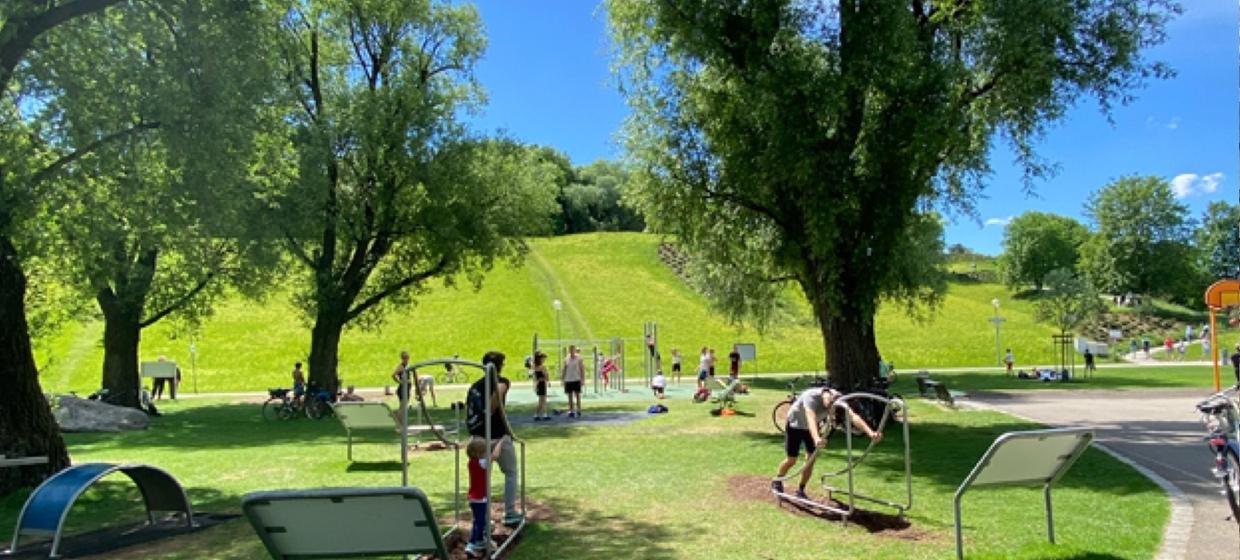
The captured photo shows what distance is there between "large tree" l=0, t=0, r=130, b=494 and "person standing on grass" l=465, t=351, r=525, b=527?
7.34m

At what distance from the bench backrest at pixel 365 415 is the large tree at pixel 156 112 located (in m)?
3.56

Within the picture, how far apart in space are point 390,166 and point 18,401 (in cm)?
1438

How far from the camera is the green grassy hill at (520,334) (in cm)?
4450

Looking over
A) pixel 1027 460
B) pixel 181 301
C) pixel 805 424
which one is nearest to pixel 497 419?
pixel 805 424

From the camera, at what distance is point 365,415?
13484 mm

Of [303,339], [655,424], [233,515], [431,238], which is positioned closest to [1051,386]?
[655,424]

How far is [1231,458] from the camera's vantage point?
7422 millimetres

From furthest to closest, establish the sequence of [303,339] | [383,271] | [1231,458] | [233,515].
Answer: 1. [303,339]
2. [383,271]
3. [233,515]
4. [1231,458]

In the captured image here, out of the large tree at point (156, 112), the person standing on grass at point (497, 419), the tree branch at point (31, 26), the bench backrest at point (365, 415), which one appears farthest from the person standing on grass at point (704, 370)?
the tree branch at point (31, 26)

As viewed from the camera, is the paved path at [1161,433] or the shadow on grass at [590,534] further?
the paved path at [1161,433]

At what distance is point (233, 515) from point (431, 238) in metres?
16.2

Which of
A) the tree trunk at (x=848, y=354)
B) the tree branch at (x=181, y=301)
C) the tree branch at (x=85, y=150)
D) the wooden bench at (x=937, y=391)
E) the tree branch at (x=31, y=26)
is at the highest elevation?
the tree branch at (x=31, y=26)

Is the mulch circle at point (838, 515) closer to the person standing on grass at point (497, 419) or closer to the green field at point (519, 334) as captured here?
the person standing on grass at point (497, 419)

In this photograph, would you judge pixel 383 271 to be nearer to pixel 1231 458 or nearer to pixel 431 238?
pixel 431 238
